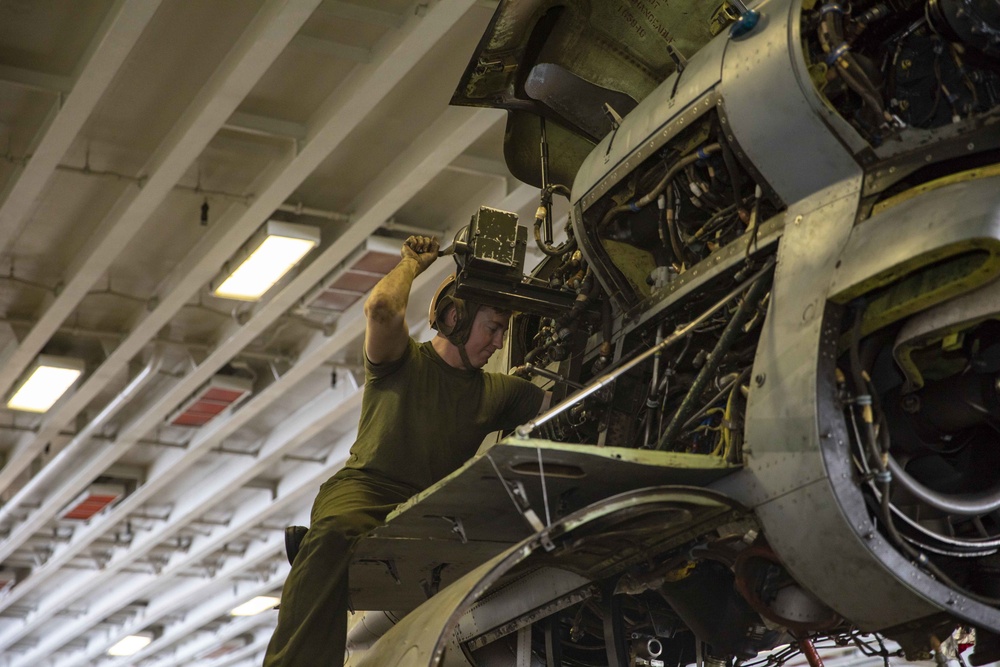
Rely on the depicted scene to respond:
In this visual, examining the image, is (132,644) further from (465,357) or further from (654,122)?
(654,122)

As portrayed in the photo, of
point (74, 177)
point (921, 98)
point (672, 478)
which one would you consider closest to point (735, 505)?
point (672, 478)

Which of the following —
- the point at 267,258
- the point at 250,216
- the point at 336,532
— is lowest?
the point at 336,532

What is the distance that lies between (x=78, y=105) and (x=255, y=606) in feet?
37.9

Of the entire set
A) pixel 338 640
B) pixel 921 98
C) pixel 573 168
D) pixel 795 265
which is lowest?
pixel 338 640

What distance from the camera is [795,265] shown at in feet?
11.0

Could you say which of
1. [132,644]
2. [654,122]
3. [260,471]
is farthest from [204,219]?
[132,644]

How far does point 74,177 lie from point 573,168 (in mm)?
5155

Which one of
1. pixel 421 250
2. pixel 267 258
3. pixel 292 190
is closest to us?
pixel 421 250

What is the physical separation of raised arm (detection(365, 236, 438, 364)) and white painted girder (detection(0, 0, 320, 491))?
8.30ft

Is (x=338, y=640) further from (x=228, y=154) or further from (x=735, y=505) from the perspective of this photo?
(x=228, y=154)

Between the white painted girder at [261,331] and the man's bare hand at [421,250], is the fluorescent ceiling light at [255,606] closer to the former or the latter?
the white painted girder at [261,331]

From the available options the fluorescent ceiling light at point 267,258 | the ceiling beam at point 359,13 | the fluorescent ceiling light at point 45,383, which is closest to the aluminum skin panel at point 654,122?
the ceiling beam at point 359,13

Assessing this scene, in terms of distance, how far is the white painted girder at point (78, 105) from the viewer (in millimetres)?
6543

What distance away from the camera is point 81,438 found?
12.3 meters
